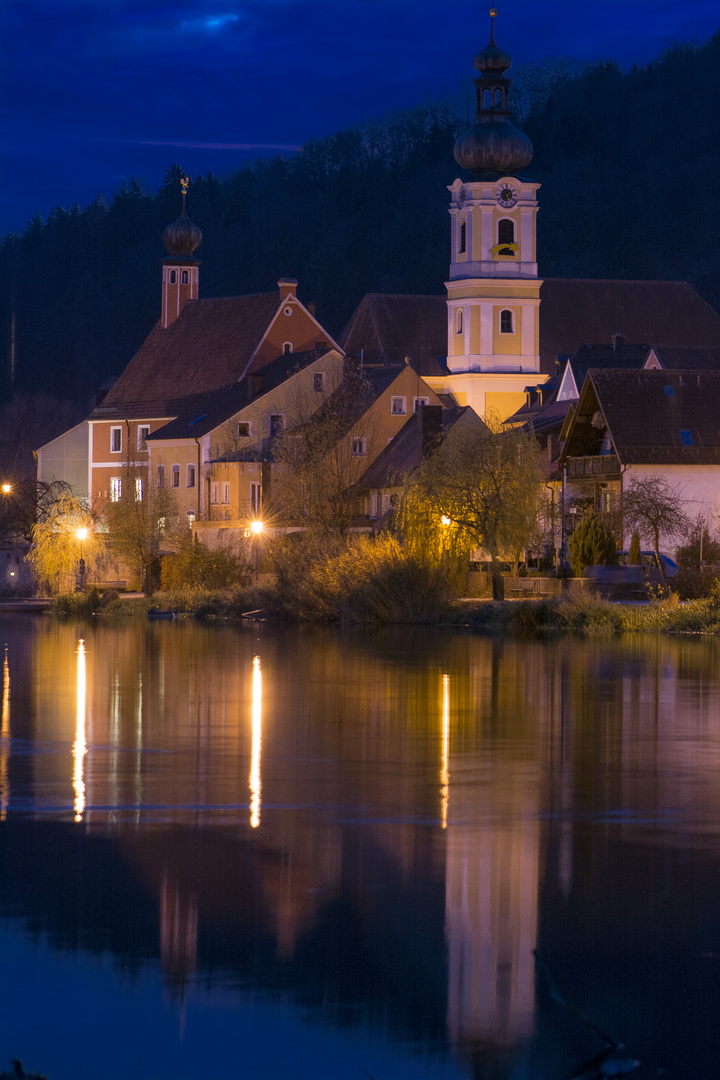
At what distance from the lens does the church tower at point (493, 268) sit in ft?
343

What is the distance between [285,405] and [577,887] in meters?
72.4

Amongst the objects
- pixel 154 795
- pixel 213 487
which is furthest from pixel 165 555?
pixel 154 795

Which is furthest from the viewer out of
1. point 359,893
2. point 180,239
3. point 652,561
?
point 180,239

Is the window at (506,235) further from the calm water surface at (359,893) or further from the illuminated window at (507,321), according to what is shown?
the calm water surface at (359,893)

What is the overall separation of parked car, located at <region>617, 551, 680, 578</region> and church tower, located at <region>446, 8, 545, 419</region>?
44665mm

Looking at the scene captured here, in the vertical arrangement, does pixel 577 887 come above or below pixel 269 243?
below

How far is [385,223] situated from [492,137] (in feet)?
162

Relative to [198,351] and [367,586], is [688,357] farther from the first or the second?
[367,586]

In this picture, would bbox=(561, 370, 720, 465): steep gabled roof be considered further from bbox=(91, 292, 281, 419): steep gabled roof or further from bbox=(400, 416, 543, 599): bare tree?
bbox=(91, 292, 281, 419): steep gabled roof

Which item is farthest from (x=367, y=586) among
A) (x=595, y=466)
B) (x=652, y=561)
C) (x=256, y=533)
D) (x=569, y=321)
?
(x=569, y=321)

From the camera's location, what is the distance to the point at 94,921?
10.8 metres

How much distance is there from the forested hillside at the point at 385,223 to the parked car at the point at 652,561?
87506 mm

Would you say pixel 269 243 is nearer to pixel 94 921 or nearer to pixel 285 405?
pixel 285 405

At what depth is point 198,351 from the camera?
100125mm
